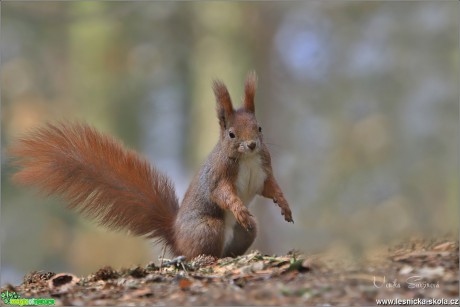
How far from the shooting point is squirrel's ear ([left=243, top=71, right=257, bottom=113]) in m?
4.25

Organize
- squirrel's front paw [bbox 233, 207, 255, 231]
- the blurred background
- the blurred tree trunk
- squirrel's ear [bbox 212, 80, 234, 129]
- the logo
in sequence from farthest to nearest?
the blurred tree trunk → the blurred background → squirrel's ear [bbox 212, 80, 234, 129] → squirrel's front paw [bbox 233, 207, 255, 231] → the logo

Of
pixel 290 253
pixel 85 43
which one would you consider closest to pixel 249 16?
pixel 85 43

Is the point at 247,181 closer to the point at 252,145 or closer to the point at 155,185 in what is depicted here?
the point at 252,145

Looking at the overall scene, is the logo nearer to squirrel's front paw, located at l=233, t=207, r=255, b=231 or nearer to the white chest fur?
squirrel's front paw, located at l=233, t=207, r=255, b=231

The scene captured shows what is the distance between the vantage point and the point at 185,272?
3.47 meters

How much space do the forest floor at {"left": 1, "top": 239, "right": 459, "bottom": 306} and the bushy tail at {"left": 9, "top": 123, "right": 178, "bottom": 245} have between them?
677mm

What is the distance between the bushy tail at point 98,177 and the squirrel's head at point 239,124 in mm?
621

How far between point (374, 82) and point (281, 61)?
1.19m

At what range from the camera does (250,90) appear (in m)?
4.27

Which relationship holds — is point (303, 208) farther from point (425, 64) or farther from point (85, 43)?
point (85, 43)

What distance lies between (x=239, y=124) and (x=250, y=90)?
0.88ft

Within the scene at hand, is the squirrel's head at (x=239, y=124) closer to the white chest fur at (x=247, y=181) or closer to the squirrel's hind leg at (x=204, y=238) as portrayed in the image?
the white chest fur at (x=247, y=181)

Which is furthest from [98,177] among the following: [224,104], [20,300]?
[20,300]

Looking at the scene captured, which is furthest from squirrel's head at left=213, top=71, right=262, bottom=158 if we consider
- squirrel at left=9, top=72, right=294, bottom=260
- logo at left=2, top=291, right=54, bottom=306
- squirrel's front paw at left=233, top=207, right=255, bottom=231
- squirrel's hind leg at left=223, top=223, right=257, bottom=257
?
logo at left=2, top=291, right=54, bottom=306
